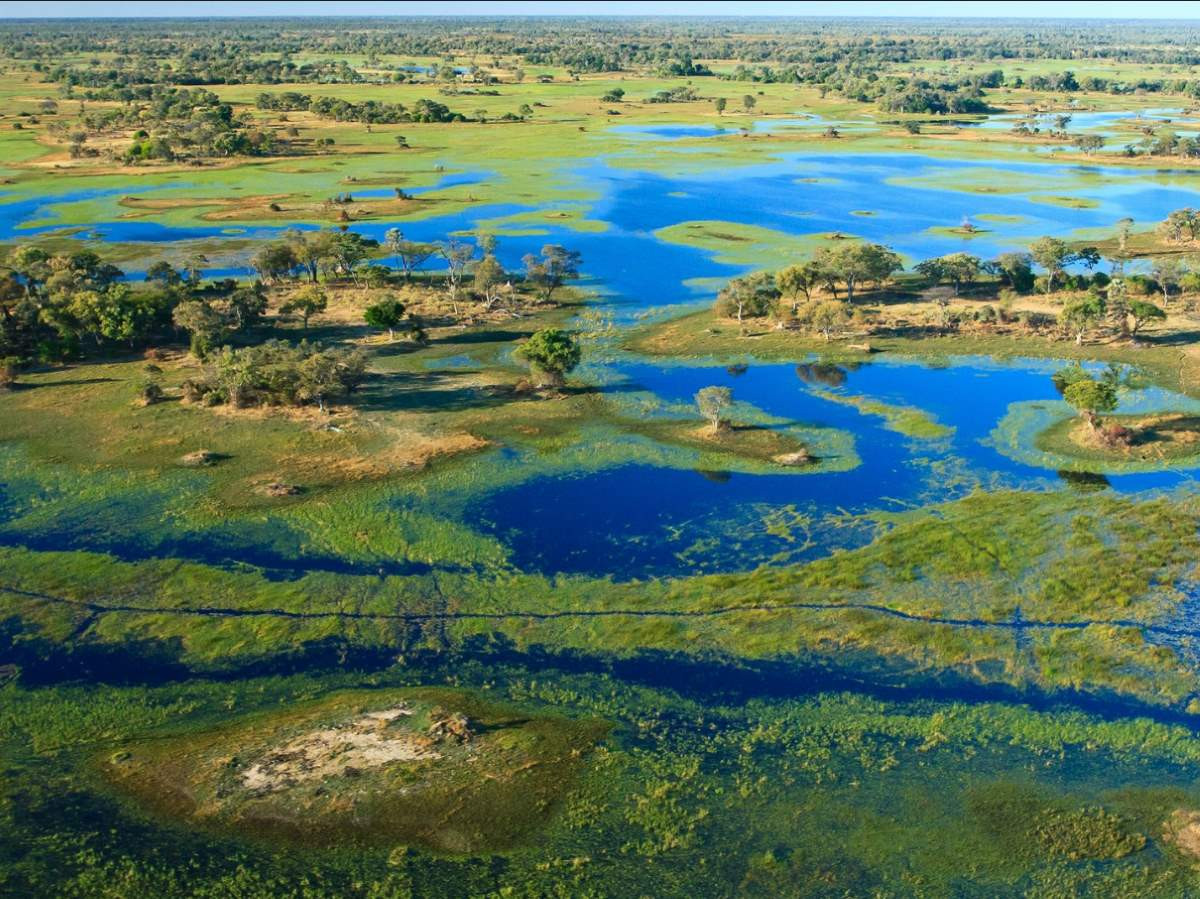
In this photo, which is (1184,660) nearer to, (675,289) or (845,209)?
(675,289)

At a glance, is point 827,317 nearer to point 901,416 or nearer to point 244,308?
point 901,416

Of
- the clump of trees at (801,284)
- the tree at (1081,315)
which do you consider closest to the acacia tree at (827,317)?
the clump of trees at (801,284)

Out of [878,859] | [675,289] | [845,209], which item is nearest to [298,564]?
[878,859]

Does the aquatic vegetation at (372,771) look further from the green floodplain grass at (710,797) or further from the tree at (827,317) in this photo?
the tree at (827,317)

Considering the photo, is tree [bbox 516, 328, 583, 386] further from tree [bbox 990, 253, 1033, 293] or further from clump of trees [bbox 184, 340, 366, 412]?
tree [bbox 990, 253, 1033, 293]

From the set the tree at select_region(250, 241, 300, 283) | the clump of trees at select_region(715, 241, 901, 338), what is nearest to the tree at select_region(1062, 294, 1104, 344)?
the clump of trees at select_region(715, 241, 901, 338)
